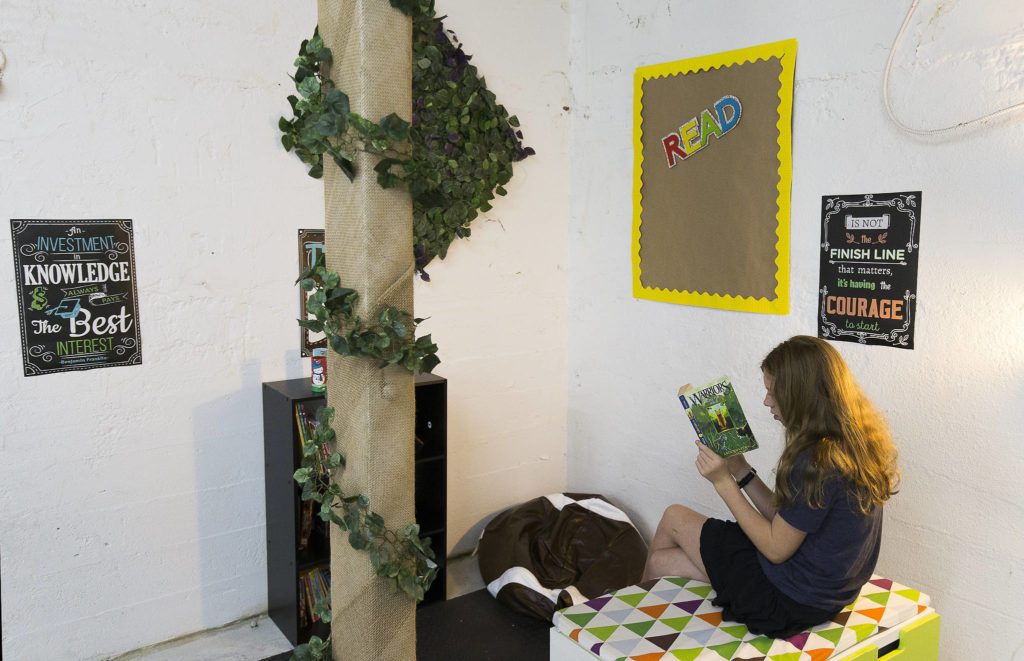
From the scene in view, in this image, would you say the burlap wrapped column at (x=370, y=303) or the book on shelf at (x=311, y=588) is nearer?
the burlap wrapped column at (x=370, y=303)

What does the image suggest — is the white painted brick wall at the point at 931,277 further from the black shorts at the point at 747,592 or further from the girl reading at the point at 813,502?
the black shorts at the point at 747,592

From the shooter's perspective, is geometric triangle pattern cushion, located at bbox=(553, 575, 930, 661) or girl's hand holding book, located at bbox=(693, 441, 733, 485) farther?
girl's hand holding book, located at bbox=(693, 441, 733, 485)

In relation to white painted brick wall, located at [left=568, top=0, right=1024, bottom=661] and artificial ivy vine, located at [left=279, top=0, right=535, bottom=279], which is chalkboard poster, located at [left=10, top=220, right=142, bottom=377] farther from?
white painted brick wall, located at [left=568, top=0, right=1024, bottom=661]

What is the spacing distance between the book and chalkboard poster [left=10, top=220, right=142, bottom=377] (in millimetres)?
1975

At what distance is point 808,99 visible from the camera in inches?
118

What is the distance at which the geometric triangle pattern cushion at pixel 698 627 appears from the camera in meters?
2.20

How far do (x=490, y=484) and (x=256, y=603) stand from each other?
1208 mm

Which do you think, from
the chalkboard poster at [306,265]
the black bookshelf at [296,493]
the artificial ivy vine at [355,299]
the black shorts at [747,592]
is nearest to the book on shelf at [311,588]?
the black bookshelf at [296,493]

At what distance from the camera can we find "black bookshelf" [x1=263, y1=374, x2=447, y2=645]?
2.97 m

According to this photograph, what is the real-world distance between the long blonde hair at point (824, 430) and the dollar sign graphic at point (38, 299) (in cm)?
238

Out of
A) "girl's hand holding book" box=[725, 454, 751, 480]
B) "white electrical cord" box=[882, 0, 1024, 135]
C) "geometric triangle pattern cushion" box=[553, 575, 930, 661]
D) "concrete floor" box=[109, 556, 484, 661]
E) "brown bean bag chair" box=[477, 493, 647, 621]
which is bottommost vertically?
"concrete floor" box=[109, 556, 484, 661]

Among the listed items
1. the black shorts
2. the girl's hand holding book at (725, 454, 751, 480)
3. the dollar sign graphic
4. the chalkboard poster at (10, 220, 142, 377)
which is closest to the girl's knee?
the black shorts

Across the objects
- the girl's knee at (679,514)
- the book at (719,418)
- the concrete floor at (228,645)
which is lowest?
the concrete floor at (228,645)

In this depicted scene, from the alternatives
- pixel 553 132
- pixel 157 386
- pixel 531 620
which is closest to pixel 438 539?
pixel 531 620
